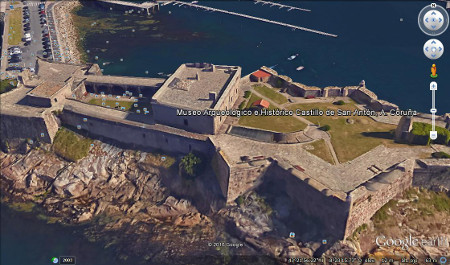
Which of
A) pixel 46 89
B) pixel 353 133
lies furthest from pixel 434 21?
pixel 46 89

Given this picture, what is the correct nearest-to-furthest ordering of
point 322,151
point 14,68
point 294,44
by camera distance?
1. point 322,151
2. point 14,68
3. point 294,44

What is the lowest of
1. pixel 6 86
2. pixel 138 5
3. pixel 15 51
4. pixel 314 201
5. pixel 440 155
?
pixel 314 201

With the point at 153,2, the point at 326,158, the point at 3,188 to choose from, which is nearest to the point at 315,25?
the point at 153,2

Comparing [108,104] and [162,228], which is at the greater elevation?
[108,104]

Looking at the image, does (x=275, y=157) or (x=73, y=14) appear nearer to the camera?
(x=275, y=157)

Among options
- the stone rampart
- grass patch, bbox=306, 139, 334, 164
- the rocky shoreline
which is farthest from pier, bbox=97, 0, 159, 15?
grass patch, bbox=306, 139, 334, 164

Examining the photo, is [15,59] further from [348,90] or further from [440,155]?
[440,155]

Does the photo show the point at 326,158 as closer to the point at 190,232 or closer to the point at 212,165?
the point at 212,165
